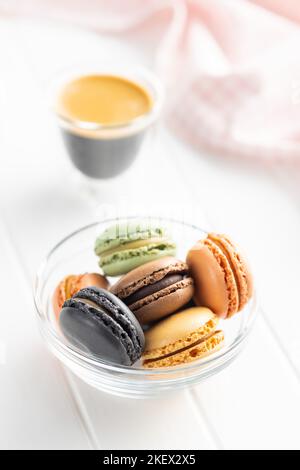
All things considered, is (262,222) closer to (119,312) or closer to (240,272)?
(240,272)

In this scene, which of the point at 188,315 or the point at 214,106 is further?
the point at 214,106

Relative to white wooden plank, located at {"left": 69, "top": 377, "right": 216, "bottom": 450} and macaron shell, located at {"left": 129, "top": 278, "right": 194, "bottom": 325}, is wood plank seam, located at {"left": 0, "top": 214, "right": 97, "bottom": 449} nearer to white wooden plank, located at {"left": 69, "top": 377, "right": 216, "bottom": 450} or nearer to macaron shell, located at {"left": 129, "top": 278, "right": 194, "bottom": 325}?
white wooden plank, located at {"left": 69, "top": 377, "right": 216, "bottom": 450}

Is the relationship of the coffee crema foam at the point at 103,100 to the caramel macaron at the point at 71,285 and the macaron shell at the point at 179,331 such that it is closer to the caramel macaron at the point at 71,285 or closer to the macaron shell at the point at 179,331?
the caramel macaron at the point at 71,285

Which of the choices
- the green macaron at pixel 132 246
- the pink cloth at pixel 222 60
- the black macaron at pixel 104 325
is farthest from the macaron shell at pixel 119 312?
the pink cloth at pixel 222 60

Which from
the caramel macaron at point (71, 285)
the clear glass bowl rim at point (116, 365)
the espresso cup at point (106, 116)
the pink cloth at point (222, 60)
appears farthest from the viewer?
the pink cloth at point (222, 60)
